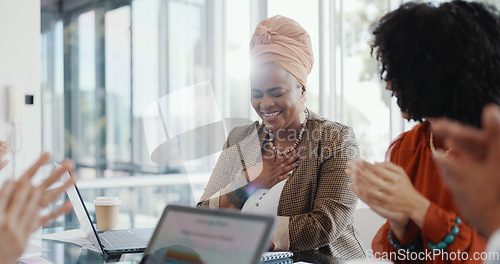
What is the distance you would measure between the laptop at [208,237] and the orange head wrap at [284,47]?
1.16 metres

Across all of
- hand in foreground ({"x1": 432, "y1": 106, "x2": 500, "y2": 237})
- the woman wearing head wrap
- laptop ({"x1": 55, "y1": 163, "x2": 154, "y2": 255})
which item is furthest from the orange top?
laptop ({"x1": 55, "y1": 163, "x2": 154, "y2": 255})

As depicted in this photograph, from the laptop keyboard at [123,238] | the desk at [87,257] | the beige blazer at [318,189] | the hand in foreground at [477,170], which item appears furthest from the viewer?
the beige blazer at [318,189]

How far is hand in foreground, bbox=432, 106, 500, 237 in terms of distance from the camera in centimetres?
71

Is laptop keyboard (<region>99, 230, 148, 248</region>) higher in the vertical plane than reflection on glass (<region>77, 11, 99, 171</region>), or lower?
lower

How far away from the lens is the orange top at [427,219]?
1.20m

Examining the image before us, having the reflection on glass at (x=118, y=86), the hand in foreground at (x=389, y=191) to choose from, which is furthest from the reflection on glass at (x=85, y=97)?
the hand in foreground at (x=389, y=191)

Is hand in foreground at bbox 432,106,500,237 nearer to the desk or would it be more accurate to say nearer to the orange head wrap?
the desk

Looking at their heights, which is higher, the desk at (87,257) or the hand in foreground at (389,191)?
the hand in foreground at (389,191)

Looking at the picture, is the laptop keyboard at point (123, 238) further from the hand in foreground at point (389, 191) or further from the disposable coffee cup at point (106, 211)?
the hand in foreground at point (389, 191)

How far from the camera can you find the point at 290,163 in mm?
1965

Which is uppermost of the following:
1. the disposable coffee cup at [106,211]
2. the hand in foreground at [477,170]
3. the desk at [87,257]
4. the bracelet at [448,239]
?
the hand in foreground at [477,170]

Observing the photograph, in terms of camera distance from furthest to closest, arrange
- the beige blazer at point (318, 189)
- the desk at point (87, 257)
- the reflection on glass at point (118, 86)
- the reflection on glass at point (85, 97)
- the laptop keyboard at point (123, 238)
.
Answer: the reflection on glass at point (118, 86)
the reflection on glass at point (85, 97)
the beige blazer at point (318, 189)
the laptop keyboard at point (123, 238)
the desk at point (87, 257)

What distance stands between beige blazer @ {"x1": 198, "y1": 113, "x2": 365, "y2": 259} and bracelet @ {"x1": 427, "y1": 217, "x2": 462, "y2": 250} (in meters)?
0.54

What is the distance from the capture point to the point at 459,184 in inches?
28.7
